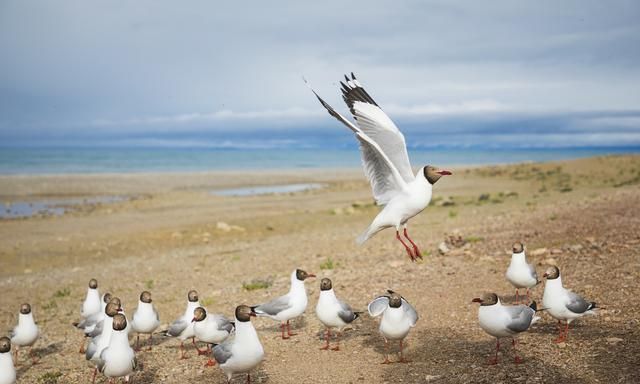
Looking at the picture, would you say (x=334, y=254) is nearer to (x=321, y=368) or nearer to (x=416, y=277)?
(x=416, y=277)

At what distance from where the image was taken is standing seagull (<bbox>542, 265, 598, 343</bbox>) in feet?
25.2

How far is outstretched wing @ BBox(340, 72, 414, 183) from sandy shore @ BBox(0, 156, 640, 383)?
2529 millimetres

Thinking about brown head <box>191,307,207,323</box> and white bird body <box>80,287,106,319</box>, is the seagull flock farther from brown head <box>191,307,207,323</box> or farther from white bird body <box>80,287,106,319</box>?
white bird body <box>80,287,106,319</box>

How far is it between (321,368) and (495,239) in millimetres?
7824

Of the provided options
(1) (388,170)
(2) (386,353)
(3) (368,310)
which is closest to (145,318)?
(3) (368,310)

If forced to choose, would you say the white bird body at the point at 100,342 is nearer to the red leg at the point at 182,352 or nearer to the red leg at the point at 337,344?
the red leg at the point at 182,352

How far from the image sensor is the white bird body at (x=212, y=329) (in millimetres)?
8578

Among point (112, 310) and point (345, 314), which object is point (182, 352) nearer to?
point (112, 310)

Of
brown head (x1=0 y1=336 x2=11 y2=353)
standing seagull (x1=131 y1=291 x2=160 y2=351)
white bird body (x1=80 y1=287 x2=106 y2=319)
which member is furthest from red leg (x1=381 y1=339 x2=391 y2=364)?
white bird body (x1=80 y1=287 x2=106 y2=319)

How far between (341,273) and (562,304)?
5.85 meters

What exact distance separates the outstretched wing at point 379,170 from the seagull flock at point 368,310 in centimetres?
1

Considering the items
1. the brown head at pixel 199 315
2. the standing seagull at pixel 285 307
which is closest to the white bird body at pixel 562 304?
the standing seagull at pixel 285 307

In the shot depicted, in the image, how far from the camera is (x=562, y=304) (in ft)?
25.3

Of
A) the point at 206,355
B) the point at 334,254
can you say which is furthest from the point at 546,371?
Answer: the point at 334,254
